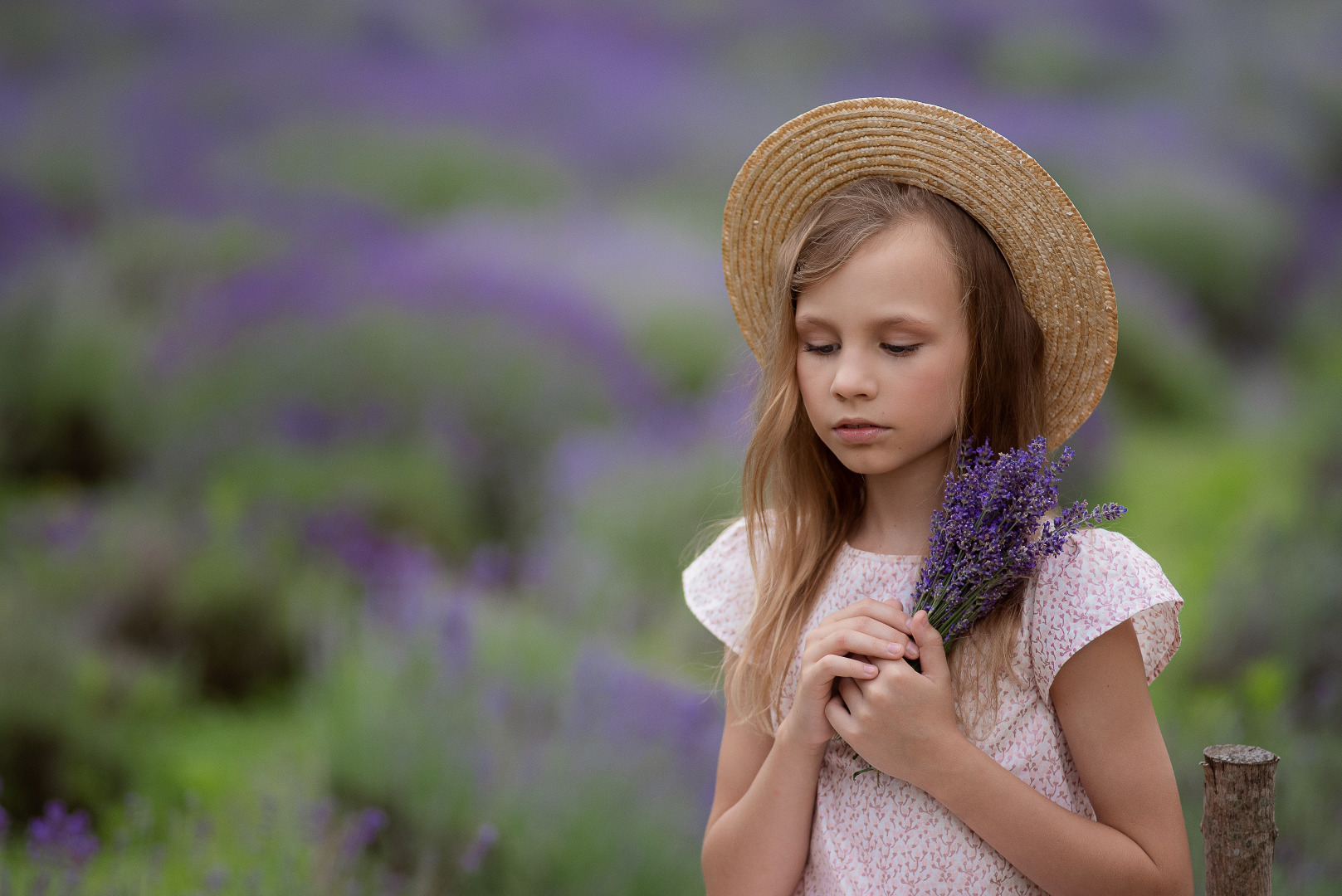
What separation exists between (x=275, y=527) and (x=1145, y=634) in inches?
127

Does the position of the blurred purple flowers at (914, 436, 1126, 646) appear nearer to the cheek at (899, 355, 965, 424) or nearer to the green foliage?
the cheek at (899, 355, 965, 424)

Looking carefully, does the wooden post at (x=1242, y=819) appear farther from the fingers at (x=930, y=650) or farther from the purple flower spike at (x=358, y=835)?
the purple flower spike at (x=358, y=835)

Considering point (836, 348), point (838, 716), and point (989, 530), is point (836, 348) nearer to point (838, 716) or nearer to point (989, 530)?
point (989, 530)

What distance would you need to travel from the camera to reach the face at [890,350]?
4.30 feet

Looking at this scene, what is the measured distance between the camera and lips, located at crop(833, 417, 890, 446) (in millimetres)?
1323

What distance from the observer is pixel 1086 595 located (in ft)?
4.27

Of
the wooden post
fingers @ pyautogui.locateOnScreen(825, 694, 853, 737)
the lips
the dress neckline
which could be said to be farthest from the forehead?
the wooden post

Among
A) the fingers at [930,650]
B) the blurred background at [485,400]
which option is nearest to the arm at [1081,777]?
the fingers at [930,650]

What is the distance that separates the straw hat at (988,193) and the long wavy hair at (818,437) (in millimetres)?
23

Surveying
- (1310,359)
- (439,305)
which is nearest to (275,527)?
(439,305)

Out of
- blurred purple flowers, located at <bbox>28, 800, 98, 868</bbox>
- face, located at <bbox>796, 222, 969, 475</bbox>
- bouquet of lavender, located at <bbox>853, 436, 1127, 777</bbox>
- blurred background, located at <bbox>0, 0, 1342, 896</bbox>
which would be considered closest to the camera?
bouquet of lavender, located at <bbox>853, 436, 1127, 777</bbox>

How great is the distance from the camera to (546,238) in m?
5.74

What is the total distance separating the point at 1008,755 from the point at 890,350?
486 mm

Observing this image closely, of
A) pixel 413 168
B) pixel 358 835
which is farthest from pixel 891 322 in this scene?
pixel 413 168
